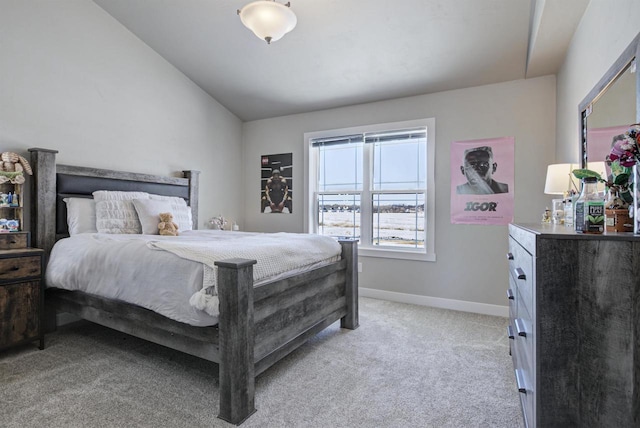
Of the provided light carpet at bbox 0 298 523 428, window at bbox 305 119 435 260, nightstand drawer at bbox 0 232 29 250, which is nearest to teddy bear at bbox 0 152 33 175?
nightstand drawer at bbox 0 232 29 250

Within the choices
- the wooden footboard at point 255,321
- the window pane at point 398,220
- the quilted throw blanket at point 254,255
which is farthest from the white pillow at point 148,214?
the window pane at point 398,220

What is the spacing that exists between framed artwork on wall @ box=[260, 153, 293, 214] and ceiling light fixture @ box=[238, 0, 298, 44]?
228 centimetres

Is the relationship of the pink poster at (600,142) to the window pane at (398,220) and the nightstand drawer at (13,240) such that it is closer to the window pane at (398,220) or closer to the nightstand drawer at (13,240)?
the window pane at (398,220)

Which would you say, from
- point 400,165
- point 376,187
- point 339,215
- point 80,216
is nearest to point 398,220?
point 376,187

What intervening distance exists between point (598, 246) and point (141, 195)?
3588 millimetres

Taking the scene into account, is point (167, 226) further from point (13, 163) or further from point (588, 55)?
point (588, 55)

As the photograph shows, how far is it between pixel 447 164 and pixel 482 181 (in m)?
0.40

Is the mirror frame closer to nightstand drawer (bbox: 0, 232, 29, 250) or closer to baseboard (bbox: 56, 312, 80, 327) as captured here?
A: nightstand drawer (bbox: 0, 232, 29, 250)

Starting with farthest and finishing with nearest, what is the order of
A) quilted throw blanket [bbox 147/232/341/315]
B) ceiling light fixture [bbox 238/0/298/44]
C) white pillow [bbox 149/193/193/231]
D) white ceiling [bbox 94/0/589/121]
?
1. white pillow [bbox 149/193/193/231]
2. white ceiling [bbox 94/0/589/121]
3. ceiling light fixture [bbox 238/0/298/44]
4. quilted throw blanket [bbox 147/232/341/315]

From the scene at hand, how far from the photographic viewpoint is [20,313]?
245 cm

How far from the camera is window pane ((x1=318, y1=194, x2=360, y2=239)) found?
4.32 metres

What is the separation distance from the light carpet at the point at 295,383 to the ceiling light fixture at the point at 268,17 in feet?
7.67

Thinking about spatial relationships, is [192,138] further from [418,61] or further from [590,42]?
[590,42]

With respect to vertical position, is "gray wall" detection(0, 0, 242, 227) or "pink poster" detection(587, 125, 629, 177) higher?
"gray wall" detection(0, 0, 242, 227)
